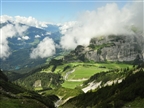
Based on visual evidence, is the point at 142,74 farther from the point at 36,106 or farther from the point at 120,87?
the point at 36,106

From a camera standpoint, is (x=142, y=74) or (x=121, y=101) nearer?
(x=121, y=101)

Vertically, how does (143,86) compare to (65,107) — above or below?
above

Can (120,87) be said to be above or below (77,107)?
above

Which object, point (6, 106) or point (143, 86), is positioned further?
point (143, 86)

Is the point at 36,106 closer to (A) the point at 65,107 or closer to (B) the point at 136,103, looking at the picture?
(B) the point at 136,103

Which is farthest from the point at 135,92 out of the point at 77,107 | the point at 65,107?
the point at 65,107

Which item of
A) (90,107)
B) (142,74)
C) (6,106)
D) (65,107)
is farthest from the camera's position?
(65,107)

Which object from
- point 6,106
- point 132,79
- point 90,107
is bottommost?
point 90,107

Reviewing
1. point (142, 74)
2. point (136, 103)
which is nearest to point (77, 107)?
point (142, 74)

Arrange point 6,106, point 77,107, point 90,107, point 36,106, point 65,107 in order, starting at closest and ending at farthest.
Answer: point 6,106 → point 36,106 → point 90,107 → point 77,107 → point 65,107
